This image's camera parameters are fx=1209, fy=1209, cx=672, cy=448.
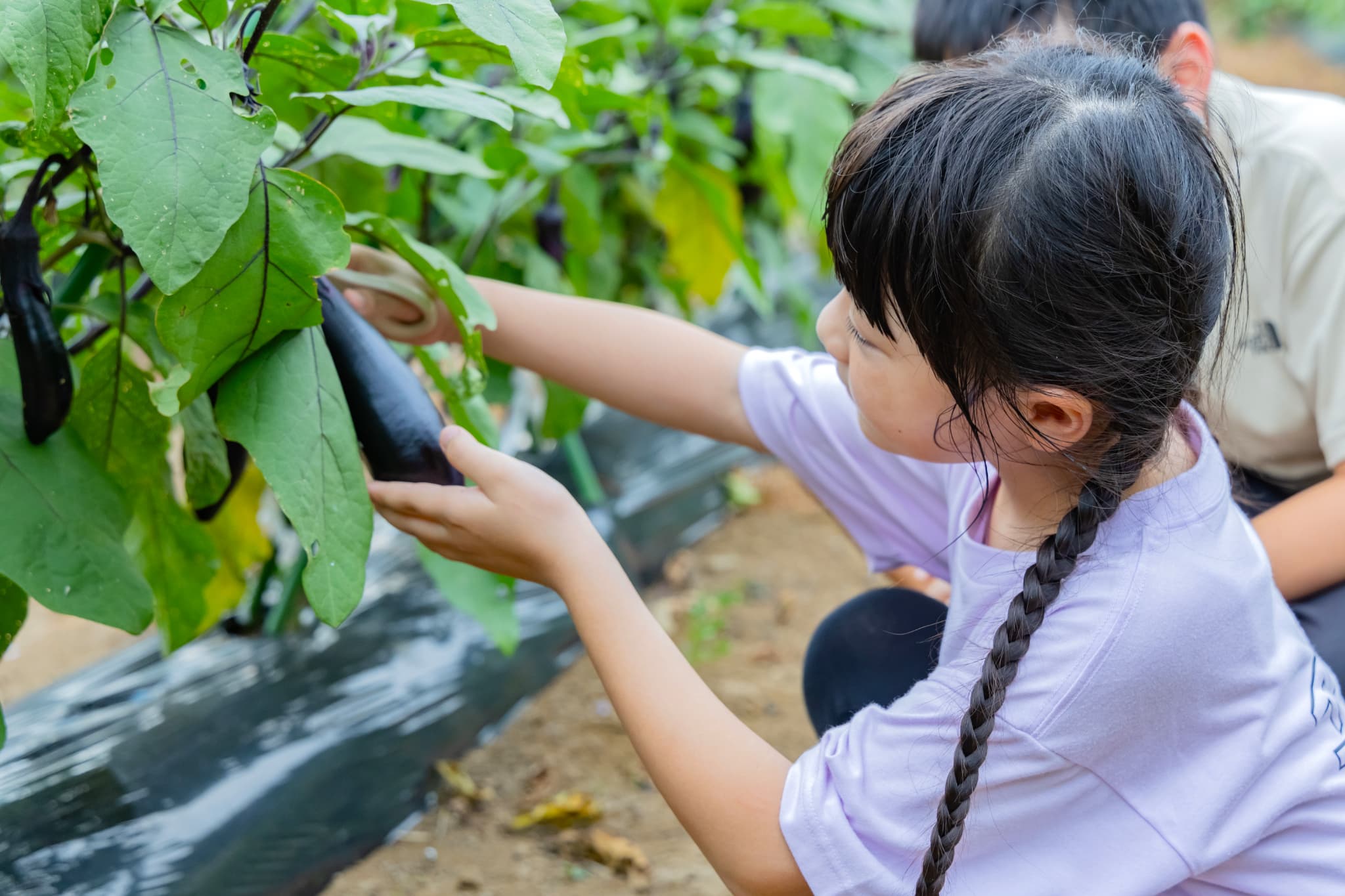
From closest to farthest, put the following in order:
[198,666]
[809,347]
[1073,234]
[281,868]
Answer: [1073,234] < [281,868] < [198,666] < [809,347]

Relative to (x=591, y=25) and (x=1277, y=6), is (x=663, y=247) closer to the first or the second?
(x=591, y=25)

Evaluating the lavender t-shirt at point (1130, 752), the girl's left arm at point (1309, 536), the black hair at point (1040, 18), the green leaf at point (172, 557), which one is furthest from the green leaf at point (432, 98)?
the girl's left arm at point (1309, 536)

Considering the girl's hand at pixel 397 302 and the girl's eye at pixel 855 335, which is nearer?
the girl's eye at pixel 855 335

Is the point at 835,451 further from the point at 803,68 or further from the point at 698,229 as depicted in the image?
the point at 698,229

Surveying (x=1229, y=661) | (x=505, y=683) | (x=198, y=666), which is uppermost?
(x=1229, y=661)

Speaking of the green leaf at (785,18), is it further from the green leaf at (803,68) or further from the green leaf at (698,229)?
the green leaf at (698,229)

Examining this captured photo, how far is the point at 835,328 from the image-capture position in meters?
0.88

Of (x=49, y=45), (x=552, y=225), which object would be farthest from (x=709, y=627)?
(x=49, y=45)

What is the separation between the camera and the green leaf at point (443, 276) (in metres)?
0.88

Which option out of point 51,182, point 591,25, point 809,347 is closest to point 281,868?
point 51,182

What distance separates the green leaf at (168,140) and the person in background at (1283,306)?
0.76 meters

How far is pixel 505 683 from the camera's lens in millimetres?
1672

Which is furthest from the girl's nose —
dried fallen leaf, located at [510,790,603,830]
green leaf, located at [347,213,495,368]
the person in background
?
dried fallen leaf, located at [510,790,603,830]

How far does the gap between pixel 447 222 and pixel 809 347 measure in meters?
1.31
